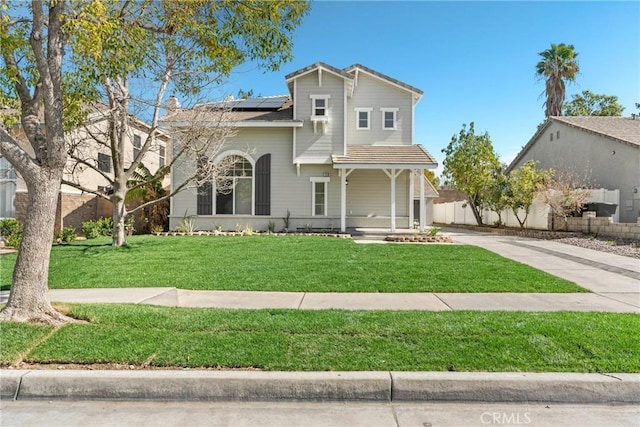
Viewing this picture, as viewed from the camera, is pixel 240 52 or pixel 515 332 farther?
pixel 240 52

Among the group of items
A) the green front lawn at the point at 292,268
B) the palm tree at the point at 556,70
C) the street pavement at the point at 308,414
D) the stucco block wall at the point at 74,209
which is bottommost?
the street pavement at the point at 308,414

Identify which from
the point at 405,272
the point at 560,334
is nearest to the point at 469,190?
the point at 405,272

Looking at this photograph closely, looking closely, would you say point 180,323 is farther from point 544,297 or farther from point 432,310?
point 544,297

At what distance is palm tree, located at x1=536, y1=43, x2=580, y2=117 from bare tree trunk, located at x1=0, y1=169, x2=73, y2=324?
3569 cm

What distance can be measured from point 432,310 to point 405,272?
2875 millimetres

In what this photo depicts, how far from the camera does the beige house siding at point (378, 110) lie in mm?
18344

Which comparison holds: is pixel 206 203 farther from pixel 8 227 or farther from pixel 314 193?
pixel 8 227

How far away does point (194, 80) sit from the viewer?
384 inches

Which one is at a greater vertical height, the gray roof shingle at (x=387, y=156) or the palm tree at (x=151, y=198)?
the gray roof shingle at (x=387, y=156)

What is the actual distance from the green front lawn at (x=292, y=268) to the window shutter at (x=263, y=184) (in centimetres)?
466

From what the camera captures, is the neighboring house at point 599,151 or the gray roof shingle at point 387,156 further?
the neighboring house at point 599,151

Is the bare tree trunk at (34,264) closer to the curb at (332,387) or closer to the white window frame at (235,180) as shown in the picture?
the curb at (332,387)

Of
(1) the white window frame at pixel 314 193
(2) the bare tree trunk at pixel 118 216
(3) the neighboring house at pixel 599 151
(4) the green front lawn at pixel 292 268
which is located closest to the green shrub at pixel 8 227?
(4) the green front lawn at pixel 292 268

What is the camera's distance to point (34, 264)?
5.23 metres
